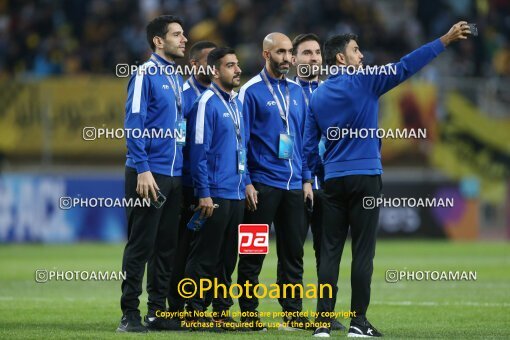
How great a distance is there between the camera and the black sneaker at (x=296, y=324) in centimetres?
1094

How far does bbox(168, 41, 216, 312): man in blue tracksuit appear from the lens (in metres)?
11.2

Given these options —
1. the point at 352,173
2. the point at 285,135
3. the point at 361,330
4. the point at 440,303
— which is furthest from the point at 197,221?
the point at 440,303

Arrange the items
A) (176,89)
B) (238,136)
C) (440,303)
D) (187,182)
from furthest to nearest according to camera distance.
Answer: (440,303)
(187,182)
(238,136)
(176,89)

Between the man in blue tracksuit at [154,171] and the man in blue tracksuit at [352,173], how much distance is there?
146 cm

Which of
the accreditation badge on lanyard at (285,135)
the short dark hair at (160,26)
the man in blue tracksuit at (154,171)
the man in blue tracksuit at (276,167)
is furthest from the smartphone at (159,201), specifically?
the short dark hair at (160,26)

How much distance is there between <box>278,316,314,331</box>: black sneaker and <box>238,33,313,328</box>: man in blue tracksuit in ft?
0.03

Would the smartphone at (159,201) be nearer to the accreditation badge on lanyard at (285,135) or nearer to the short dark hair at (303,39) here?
the accreditation badge on lanyard at (285,135)

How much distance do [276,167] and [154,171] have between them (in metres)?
1.31

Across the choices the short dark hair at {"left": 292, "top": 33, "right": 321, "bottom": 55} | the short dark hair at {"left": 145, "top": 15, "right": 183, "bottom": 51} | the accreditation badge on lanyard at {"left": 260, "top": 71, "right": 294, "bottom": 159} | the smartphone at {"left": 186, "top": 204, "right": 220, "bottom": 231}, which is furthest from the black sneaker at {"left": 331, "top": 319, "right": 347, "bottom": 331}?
the short dark hair at {"left": 145, "top": 15, "right": 183, "bottom": 51}

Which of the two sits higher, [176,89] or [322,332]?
[176,89]

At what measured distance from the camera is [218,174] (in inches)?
429

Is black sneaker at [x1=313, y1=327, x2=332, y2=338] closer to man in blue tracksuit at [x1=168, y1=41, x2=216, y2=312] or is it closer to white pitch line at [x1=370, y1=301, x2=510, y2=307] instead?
man in blue tracksuit at [x1=168, y1=41, x2=216, y2=312]

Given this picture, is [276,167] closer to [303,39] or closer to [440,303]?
[303,39]

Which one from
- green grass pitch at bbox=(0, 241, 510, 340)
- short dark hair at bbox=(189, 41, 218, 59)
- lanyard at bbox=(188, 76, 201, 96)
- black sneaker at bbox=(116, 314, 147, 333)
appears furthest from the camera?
short dark hair at bbox=(189, 41, 218, 59)
